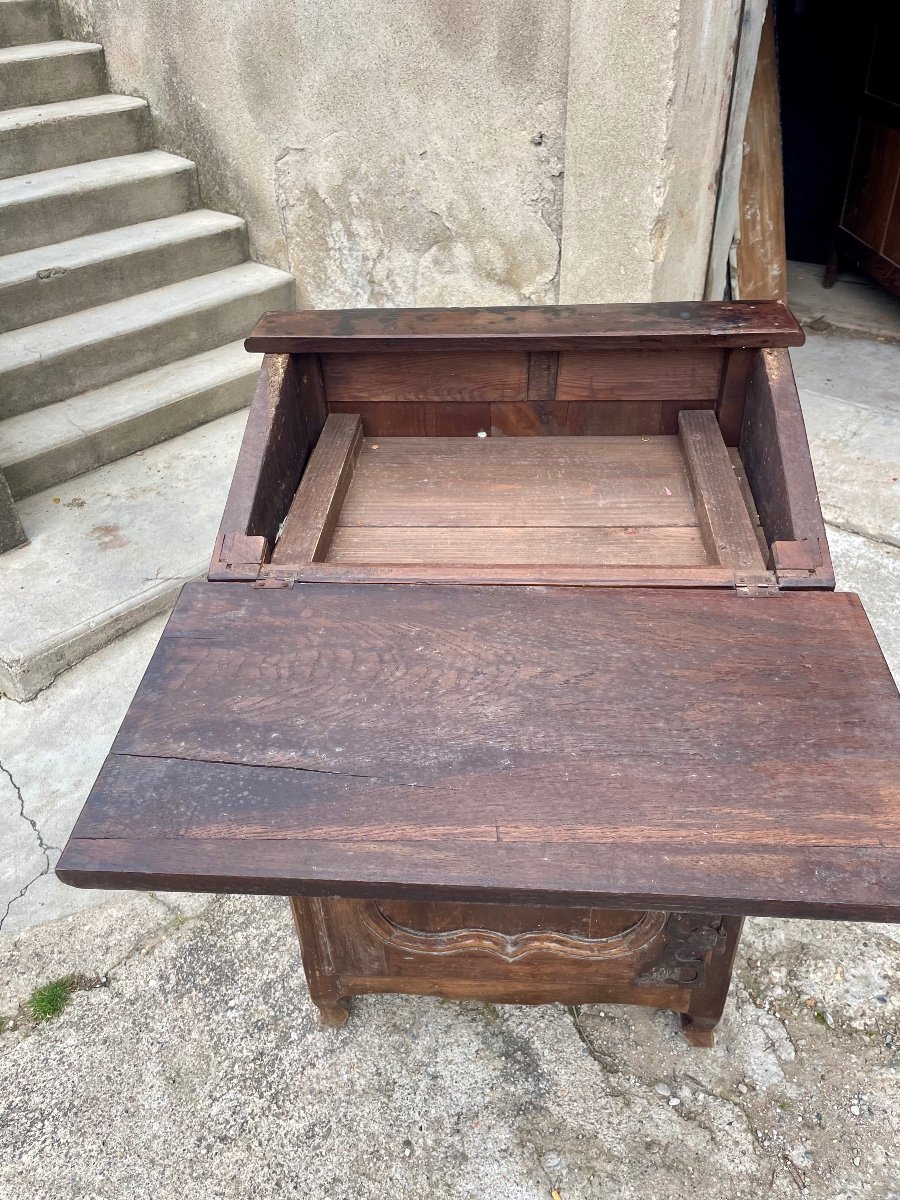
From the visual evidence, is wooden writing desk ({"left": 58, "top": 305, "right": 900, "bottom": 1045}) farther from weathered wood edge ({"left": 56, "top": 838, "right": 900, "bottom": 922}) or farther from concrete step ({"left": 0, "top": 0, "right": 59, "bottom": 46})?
concrete step ({"left": 0, "top": 0, "right": 59, "bottom": 46})

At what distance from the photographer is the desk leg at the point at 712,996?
57.2 inches

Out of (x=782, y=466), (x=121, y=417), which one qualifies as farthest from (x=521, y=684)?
(x=121, y=417)

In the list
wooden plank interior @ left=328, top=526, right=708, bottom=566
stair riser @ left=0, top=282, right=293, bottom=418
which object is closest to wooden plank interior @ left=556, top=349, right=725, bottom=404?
wooden plank interior @ left=328, top=526, right=708, bottom=566

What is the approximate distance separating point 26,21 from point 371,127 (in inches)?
87.2

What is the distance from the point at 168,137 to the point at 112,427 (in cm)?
186

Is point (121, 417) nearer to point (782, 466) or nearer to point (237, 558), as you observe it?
point (237, 558)

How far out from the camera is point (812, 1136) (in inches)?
61.7

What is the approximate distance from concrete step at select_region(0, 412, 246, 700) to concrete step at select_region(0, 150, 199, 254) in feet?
3.80

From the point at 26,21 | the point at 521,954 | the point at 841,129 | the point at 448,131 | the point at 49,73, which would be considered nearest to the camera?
the point at 521,954

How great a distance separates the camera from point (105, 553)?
2.96 meters

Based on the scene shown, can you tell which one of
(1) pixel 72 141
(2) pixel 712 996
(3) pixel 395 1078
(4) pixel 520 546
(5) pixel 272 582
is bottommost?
(3) pixel 395 1078

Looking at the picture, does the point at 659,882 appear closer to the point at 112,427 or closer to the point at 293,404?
the point at 293,404

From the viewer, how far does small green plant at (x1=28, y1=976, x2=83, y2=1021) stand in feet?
5.92

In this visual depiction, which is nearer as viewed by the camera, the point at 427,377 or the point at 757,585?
the point at 757,585
